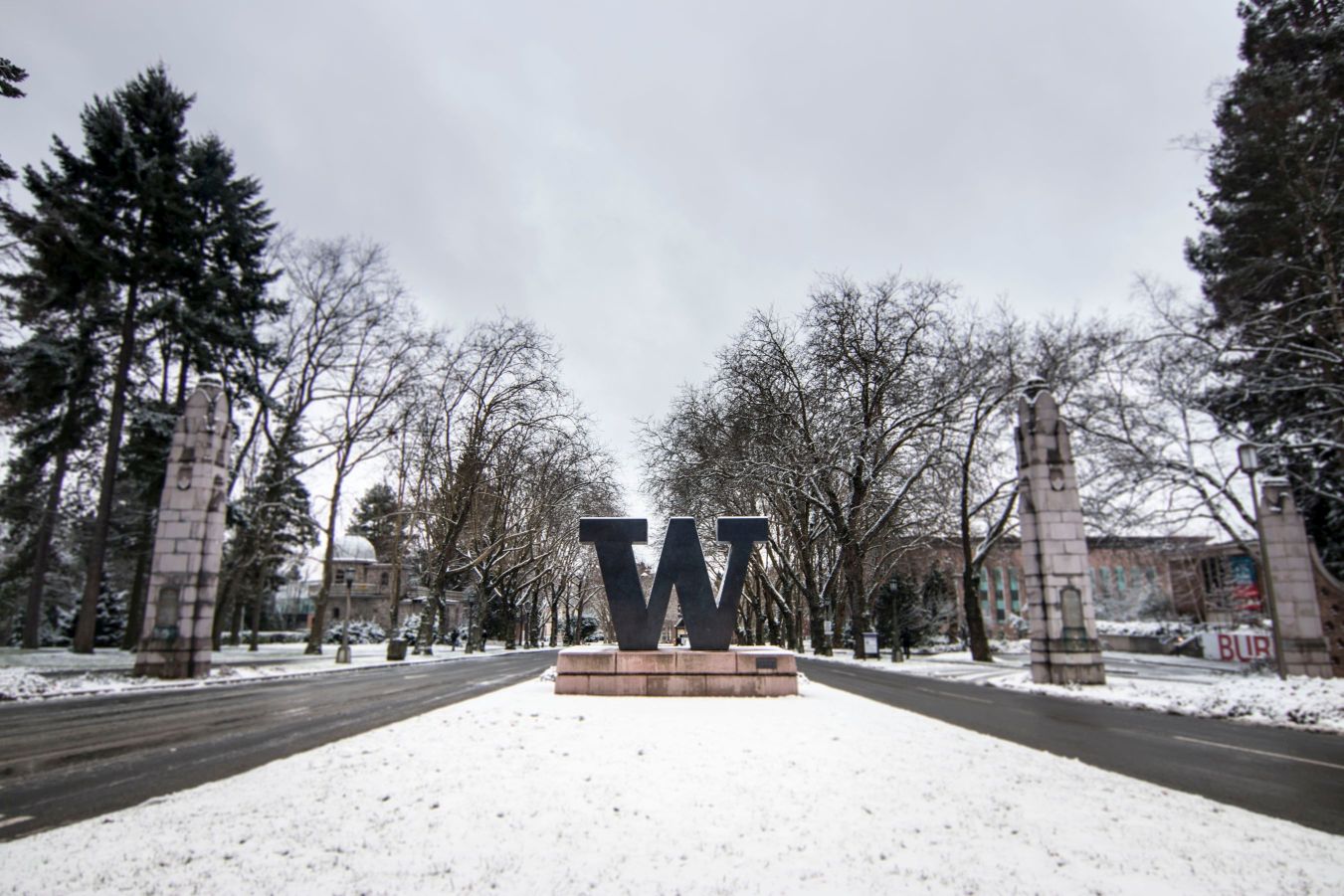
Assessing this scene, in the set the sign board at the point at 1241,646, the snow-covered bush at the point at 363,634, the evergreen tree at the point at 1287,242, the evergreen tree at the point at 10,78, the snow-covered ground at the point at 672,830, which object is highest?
the evergreen tree at the point at 1287,242

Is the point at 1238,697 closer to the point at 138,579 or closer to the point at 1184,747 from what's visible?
the point at 1184,747

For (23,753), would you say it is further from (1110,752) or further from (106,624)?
(106,624)

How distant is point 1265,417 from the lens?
2272cm

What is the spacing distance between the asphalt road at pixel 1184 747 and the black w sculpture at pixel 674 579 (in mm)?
3273

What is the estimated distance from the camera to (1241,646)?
26.4 metres

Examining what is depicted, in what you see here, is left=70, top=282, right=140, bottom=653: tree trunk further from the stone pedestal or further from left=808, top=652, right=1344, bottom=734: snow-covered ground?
left=808, top=652, right=1344, bottom=734: snow-covered ground

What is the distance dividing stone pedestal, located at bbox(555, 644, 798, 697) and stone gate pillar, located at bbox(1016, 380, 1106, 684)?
816 centimetres

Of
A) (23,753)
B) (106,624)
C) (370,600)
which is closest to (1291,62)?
(23,753)

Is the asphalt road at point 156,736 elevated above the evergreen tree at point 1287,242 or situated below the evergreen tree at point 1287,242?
below

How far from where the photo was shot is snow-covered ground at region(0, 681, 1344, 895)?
3.61 m

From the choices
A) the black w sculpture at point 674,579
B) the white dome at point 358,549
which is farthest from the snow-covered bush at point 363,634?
the black w sculpture at point 674,579

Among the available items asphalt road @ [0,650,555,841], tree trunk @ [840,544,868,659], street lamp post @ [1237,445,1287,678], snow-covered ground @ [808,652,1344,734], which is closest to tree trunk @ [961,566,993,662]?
tree trunk @ [840,544,868,659]

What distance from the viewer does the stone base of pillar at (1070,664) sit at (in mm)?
16812

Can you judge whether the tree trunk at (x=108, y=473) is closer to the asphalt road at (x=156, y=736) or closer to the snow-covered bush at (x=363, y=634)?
the asphalt road at (x=156, y=736)
